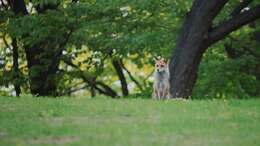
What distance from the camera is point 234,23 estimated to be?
20.7m

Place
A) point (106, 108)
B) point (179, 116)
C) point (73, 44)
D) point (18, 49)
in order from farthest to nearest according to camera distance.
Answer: point (18, 49) → point (73, 44) → point (106, 108) → point (179, 116)

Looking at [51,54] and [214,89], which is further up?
[51,54]

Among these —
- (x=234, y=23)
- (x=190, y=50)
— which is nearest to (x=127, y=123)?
(x=190, y=50)

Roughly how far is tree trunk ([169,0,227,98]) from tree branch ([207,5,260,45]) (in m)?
0.24

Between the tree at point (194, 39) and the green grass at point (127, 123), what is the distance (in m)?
5.56

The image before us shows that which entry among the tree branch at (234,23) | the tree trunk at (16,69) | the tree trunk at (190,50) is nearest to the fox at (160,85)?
the tree trunk at (190,50)

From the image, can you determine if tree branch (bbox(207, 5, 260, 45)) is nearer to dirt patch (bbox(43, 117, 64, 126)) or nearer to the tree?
the tree

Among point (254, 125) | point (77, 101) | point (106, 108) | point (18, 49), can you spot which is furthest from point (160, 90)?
point (18, 49)

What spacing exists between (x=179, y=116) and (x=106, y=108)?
5.65 ft

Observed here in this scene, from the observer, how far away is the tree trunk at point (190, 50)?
2056 centimetres

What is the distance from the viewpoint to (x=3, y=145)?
9641 mm

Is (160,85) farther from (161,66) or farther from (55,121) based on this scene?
(55,121)

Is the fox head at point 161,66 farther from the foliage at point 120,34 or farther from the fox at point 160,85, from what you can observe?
the foliage at point 120,34

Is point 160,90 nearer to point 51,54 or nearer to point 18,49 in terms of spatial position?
point 51,54
